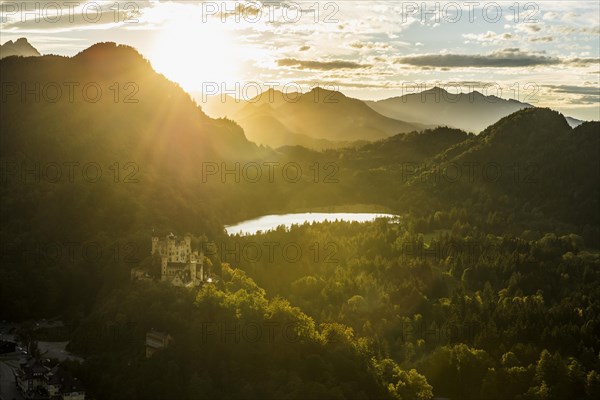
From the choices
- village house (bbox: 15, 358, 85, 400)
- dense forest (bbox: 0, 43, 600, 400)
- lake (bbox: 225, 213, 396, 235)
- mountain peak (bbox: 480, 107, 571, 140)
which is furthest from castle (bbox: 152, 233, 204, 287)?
mountain peak (bbox: 480, 107, 571, 140)

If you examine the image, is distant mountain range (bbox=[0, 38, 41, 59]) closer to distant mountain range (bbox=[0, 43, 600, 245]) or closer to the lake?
distant mountain range (bbox=[0, 43, 600, 245])

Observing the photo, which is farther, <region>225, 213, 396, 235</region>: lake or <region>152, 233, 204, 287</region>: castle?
<region>225, 213, 396, 235</region>: lake

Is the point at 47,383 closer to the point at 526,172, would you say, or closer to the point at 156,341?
the point at 156,341

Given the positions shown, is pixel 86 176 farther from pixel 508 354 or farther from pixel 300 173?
pixel 300 173

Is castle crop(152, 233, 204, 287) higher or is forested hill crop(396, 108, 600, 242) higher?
castle crop(152, 233, 204, 287)

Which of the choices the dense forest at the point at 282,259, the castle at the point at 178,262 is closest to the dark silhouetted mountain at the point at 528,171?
the dense forest at the point at 282,259

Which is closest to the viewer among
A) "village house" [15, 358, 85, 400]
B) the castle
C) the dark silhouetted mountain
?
"village house" [15, 358, 85, 400]
